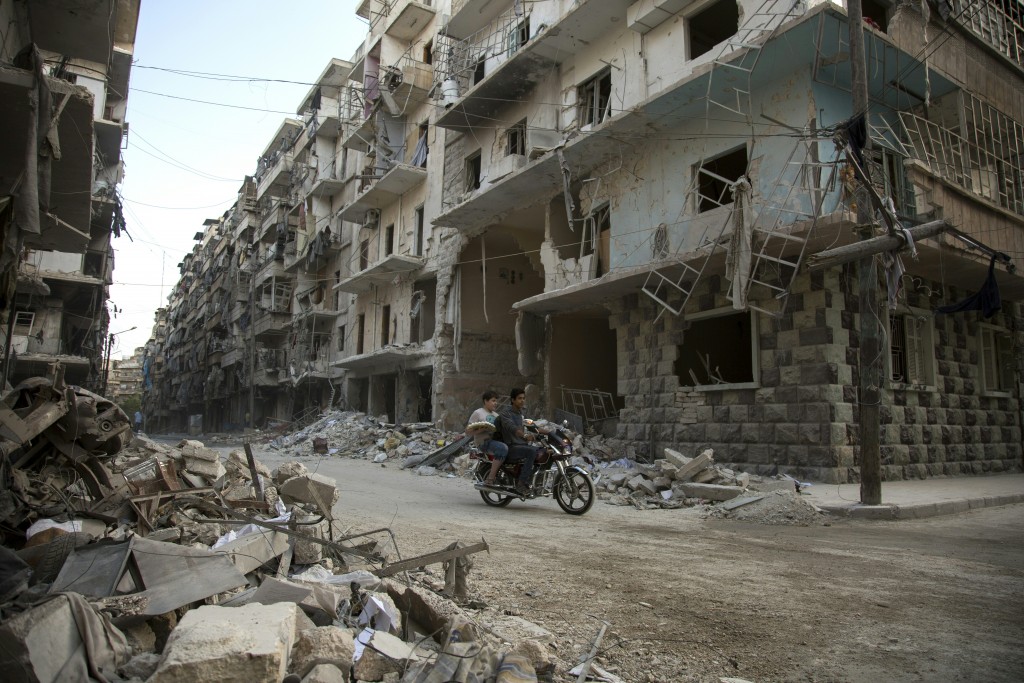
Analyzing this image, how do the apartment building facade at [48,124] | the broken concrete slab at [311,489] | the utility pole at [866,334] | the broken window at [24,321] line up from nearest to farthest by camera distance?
the broken concrete slab at [311,489] → the apartment building facade at [48,124] → the utility pole at [866,334] → the broken window at [24,321]

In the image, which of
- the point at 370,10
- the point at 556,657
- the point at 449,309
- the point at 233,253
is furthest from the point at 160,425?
the point at 556,657

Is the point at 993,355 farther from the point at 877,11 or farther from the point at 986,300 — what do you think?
the point at 877,11

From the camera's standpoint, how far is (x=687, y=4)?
42.6ft

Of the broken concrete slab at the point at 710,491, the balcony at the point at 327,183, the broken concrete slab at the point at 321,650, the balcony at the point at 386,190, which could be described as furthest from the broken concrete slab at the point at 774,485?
the balcony at the point at 327,183

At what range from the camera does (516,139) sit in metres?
18.8

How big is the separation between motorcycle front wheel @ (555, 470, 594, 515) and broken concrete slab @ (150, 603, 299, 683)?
235 inches

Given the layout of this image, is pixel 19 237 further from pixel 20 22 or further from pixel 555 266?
pixel 555 266

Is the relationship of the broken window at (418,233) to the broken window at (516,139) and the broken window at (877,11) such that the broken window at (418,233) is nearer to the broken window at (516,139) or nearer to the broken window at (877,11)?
the broken window at (516,139)

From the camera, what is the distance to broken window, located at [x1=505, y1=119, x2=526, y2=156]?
18.4 meters

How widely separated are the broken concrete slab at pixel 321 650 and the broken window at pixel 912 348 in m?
12.3

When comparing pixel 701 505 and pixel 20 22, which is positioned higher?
pixel 20 22

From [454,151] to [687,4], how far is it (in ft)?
33.3

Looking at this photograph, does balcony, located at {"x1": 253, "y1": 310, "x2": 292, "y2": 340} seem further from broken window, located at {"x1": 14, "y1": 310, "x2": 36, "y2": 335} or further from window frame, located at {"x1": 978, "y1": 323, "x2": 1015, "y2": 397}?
window frame, located at {"x1": 978, "y1": 323, "x2": 1015, "y2": 397}

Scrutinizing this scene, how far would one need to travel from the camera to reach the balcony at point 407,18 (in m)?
25.2
